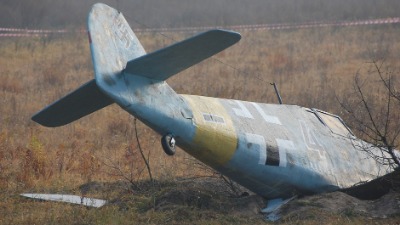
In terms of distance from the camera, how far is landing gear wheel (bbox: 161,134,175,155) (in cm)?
836

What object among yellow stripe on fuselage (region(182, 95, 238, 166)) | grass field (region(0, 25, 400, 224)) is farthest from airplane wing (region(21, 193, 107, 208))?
yellow stripe on fuselage (region(182, 95, 238, 166))

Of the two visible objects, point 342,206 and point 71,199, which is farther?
point 71,199

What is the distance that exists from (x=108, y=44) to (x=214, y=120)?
179 cm

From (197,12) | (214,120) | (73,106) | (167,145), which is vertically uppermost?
(197,12)

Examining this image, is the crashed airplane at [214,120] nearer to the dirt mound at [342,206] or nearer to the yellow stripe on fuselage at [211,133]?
the yellow stripe on fuselage at [211,133]

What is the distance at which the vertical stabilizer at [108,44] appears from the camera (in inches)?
309

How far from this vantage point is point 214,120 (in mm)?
9258

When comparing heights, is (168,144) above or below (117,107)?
below

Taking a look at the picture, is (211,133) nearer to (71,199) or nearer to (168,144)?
(168,144)

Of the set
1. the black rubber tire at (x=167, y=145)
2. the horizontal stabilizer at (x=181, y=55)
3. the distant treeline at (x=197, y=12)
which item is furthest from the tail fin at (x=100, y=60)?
the distant treeline at (x=197, y=12)

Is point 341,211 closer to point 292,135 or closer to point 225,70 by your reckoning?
point 292,135

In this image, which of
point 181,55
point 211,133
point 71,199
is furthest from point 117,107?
point 181,55

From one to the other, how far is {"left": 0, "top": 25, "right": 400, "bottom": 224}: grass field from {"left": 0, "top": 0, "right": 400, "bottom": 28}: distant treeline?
10.8ft

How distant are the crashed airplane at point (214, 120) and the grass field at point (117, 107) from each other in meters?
0.82
